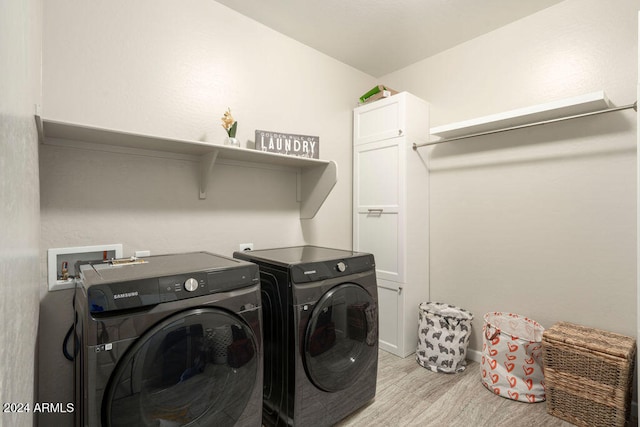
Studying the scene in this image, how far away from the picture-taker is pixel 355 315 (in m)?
1.71

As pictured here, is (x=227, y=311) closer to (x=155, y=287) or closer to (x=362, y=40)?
(x=155, y=287)

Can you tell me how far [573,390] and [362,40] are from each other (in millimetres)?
2813

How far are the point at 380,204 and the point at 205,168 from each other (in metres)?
1.50

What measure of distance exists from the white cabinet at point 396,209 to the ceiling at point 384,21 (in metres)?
0.46

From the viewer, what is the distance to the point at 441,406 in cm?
189

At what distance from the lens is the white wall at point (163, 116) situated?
5.01 feet

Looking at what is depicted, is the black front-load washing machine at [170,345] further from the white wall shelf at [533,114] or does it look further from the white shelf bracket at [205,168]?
the white wall shelf at [533,114]

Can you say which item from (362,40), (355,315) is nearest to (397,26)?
(362,40)

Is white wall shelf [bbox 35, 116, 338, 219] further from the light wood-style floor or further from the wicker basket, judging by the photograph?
the wicker basket

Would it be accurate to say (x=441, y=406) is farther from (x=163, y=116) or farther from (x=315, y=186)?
(x=163, y=116)

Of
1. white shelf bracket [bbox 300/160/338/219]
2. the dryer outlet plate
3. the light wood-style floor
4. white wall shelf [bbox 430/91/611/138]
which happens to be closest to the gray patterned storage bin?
the light wood-style floor

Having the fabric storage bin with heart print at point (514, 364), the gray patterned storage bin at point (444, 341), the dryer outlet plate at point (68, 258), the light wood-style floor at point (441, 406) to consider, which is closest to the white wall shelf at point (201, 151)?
the dryer outlet plate at point (68, 258)

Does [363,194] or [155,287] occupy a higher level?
[363,194]

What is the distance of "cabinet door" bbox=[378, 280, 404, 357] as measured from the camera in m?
2.55
